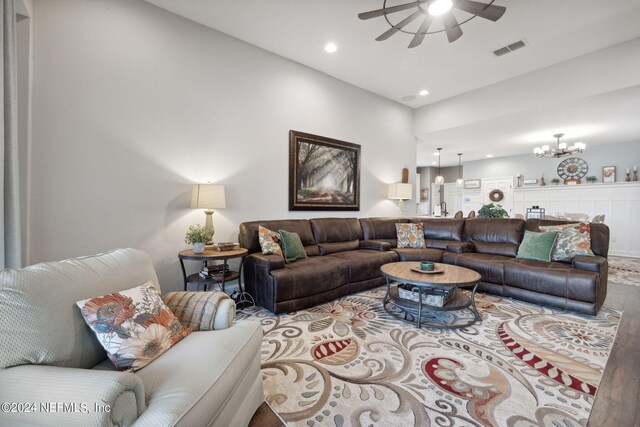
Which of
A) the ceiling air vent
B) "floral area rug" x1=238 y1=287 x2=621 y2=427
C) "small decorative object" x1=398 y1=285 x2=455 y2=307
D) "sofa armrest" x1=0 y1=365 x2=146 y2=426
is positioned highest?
the ceiling air vent

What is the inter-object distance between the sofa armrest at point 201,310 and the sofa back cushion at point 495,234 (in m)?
3.92

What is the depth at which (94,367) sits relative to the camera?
1.20m

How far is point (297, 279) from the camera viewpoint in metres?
2.91

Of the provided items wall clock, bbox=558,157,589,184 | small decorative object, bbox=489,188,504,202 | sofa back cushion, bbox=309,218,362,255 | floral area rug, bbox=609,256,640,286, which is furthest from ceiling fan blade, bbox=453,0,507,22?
small decorative object, bbox=489,188,504,202

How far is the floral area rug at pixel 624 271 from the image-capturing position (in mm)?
4246

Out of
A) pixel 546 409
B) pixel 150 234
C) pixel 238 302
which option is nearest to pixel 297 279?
pixel 238 302

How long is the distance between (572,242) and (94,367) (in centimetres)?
456

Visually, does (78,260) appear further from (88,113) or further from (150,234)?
(88,113)

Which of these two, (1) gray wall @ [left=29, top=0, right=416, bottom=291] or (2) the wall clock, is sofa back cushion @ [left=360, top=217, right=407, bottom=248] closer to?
(1) gray wall @ [left=29, top=0, right=416, bottom=291]

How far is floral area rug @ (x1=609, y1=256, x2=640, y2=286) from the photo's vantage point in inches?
167

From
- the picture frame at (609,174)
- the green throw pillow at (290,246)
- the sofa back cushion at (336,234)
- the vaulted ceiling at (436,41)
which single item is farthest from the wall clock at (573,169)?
the green throw pillow at (290,246)

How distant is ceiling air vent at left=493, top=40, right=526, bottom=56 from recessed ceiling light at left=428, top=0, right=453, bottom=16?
1.84 meters

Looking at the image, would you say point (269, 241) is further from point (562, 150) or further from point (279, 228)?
point (562, 150)

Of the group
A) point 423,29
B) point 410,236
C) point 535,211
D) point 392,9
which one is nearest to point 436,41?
point 423,29
